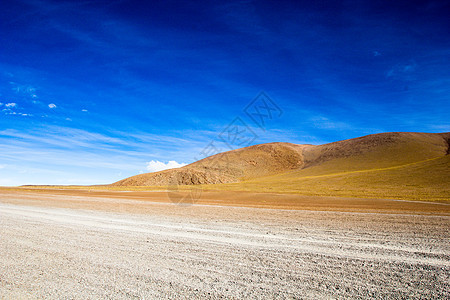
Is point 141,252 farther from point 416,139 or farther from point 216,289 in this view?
point 416,139

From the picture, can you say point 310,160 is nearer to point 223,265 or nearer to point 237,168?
point 237,168

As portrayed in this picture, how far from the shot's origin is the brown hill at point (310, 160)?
98.4 metres

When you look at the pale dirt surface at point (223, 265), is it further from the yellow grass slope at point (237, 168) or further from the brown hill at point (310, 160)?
the yellow grass slope at point (237, 168)

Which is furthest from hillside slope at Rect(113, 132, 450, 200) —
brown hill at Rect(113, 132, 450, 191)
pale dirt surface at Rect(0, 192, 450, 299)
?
pale dirt surface at Rect(0, 192, 450, 299)

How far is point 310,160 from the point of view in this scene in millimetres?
132250

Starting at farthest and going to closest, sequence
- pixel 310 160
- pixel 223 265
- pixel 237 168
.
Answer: pixel 310 160, pixel 237 168, pixel 223 265

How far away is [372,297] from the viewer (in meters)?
4.41

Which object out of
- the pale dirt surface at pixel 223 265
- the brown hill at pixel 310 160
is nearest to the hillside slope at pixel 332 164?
the brown hill at pixel 310 160

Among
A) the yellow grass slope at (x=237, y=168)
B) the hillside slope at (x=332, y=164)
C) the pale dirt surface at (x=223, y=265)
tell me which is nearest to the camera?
the pale dirt surface at (x=223, y=265)

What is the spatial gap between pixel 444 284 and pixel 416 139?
5268 inches

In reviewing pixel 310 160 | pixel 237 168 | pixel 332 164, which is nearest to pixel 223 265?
pixel 332 164

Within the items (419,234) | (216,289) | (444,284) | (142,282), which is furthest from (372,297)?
(419,234)

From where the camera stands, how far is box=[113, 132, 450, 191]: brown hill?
3873 inches

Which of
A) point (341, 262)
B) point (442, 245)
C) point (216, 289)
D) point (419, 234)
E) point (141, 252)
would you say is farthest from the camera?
point (419, 234)
